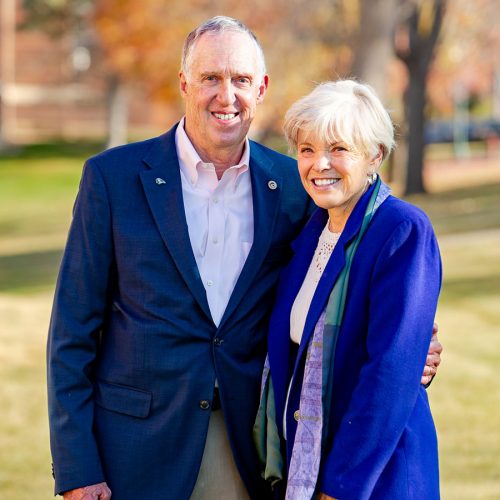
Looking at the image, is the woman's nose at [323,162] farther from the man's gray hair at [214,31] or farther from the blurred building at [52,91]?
the blurred building at [52,91]

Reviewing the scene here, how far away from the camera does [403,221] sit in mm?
3010

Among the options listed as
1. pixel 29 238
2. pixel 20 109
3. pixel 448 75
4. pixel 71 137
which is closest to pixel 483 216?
pixel 29 238

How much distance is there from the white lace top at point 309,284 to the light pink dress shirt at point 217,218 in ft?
0.86

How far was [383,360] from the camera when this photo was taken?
2967 millimetres

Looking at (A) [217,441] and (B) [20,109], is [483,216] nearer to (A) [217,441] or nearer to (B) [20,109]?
(A) [217,441]

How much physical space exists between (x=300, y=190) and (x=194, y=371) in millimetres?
769

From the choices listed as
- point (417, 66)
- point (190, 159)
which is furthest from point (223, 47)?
point (417, 66)

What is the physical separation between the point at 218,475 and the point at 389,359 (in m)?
0.84

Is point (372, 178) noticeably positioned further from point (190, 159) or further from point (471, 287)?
point (471, 287)

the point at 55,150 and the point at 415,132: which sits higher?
the point at 415,132

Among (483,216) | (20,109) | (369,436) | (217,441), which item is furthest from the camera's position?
(20,109)

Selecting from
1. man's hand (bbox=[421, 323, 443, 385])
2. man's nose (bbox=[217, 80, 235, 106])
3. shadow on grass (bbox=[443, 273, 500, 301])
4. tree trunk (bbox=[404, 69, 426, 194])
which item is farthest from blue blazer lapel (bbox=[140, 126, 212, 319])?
tree trunk (bbox=[404, 69, 426, 194])

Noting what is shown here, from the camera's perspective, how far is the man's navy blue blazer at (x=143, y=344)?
11.0ft

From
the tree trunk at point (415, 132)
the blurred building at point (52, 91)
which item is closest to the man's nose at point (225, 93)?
the tree trunk at point (415, 132)
